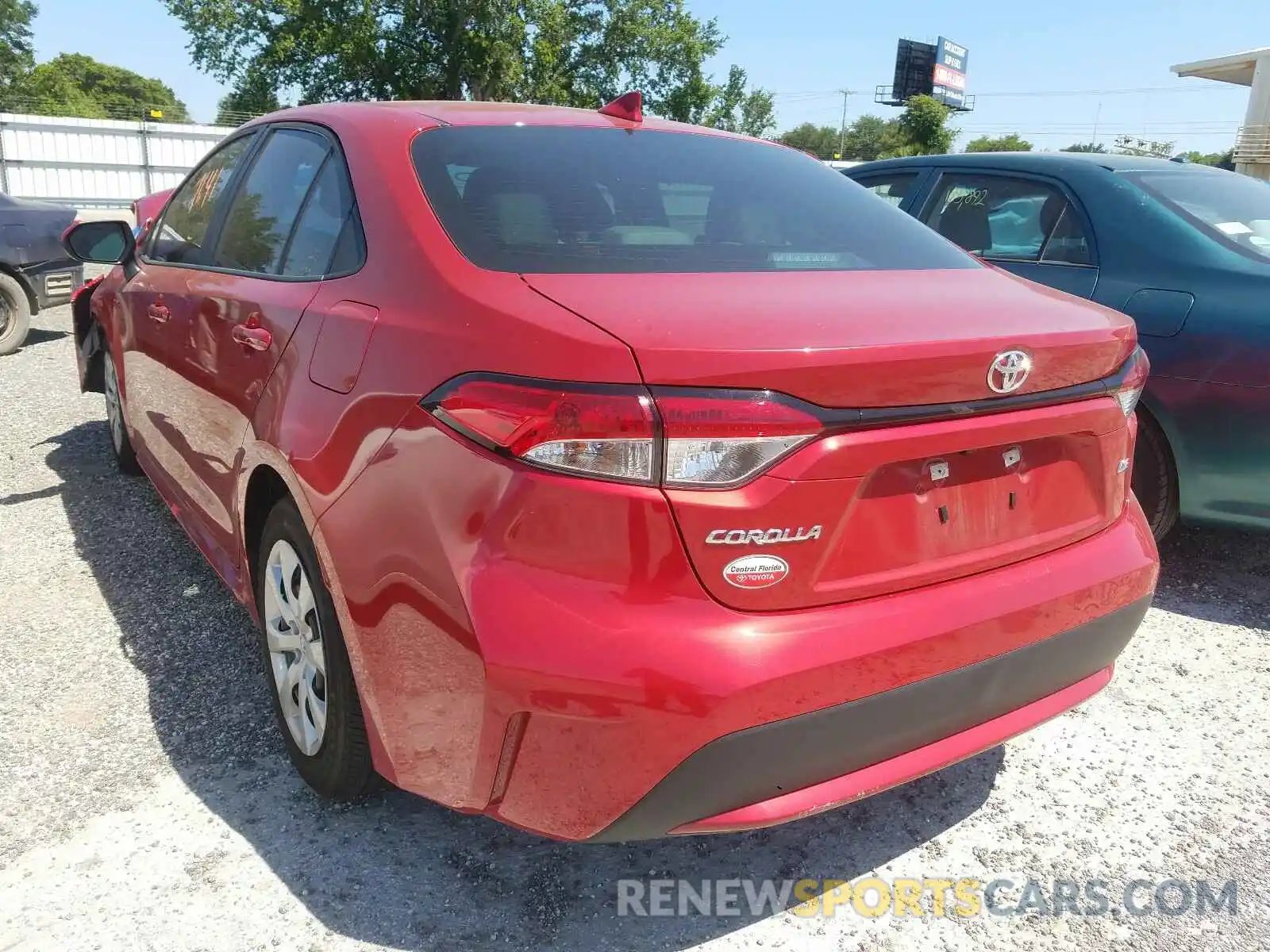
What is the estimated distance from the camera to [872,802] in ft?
8.12

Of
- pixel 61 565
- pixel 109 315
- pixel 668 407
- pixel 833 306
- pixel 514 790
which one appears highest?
pixel 833 306

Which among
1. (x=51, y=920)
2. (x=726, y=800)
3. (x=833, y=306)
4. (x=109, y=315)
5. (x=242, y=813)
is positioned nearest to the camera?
(x=726, y=800)

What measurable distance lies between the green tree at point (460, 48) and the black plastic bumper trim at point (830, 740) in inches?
1368

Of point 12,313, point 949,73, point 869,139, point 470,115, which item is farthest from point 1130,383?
point 869,139

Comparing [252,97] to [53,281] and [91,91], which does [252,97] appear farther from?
[91,91]

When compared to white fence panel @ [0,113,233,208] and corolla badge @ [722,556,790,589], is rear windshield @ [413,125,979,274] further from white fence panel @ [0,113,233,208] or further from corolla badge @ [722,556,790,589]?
white fence panel @ [0,113,233,208]

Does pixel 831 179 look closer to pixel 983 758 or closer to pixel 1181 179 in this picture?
pixel 983 758

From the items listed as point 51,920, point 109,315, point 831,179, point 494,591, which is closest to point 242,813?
point 51,920

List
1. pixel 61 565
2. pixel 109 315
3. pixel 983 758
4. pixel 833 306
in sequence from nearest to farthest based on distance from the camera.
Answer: pixel 833 306, pixel 983 758, pixel 61 565, pixel 109 315

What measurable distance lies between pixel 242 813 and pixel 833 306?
1758 millimetres

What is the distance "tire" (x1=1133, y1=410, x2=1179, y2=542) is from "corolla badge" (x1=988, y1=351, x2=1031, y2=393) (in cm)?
202

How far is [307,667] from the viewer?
2.30 metres

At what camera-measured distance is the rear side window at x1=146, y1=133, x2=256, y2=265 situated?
3.20m

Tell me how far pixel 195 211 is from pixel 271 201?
0.84 meters
